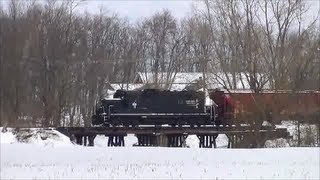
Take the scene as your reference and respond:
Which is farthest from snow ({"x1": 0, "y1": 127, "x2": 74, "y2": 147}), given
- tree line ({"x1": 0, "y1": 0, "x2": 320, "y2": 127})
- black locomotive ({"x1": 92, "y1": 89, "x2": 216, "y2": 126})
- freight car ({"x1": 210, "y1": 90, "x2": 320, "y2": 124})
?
freight car ({"x1": 210, "y1": 90, "x2": 320, "y2": 124})

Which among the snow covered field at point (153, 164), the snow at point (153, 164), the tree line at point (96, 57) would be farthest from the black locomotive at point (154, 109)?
the snow at point (153, 164)

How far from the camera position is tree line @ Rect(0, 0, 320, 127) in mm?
16172

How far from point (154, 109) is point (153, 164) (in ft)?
67.7

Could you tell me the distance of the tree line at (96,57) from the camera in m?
16.2

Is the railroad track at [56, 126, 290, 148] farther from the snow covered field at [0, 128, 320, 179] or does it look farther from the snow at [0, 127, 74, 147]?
the snow covered field at [0, 128, 320, 179]

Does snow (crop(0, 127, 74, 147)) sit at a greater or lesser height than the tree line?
lesser

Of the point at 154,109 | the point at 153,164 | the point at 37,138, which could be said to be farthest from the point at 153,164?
the point at 154,109

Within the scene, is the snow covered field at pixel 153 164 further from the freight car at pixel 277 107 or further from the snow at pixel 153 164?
the freight car at pixel 277 107

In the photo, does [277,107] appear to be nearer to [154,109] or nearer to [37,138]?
[154,109]

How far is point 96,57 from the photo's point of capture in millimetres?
63250

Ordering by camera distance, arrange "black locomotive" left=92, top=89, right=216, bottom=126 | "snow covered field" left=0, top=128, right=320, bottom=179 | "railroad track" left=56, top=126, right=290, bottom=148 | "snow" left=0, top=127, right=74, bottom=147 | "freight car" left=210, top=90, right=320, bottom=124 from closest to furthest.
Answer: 1. "snow covered field" left=0, top=128, right=320, bottom=179
2. "snow" left=0, top=127, right=74, bottom=147
3. "freight car" left=210, top=90, right=320, bottom=124
4. "railroad track" left=56, top=126, right=290, bottom=148
5. "black locomotive" left=92, top=89, right=216, bottom=126

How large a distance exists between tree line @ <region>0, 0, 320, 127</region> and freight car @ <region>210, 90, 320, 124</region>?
1.08 metres

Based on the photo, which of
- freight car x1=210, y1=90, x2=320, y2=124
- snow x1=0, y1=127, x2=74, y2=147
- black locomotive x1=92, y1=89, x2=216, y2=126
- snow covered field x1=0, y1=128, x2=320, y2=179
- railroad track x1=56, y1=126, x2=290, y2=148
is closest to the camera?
snow covered field x1=0, y1=128, x2=320, y2=179

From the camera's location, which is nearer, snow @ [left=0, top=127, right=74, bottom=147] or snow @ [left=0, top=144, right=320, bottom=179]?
snow @ [left=0, top=144, right=320, bottom=179]
